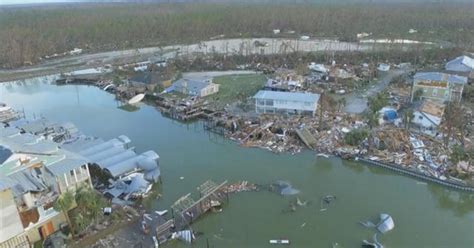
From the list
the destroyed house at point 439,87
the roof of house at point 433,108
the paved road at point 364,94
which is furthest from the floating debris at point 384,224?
the destroyed house at point 439,87

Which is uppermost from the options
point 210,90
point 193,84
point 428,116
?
point 428,116

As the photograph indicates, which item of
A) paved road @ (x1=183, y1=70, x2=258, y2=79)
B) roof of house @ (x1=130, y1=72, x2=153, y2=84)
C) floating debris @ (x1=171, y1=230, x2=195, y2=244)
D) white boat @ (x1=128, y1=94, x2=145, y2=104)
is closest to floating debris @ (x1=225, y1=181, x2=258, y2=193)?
floating debris @ (x1=171, y1=230, x2=195, y2=244)

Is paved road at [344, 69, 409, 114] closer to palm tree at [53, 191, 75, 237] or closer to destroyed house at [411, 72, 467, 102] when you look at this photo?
destroyed house at [411, 72, 467, 102]

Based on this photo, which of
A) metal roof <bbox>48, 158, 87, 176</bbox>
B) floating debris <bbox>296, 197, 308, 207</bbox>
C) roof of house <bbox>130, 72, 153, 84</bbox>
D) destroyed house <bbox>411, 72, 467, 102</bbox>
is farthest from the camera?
roof of house <bbox>130, 72, 153, 84</bbox>

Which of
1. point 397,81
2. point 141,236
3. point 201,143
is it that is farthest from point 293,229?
point 397,81

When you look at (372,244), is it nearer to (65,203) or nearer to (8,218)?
(65,203)

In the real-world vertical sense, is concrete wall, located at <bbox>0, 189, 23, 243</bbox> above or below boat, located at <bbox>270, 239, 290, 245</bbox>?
above

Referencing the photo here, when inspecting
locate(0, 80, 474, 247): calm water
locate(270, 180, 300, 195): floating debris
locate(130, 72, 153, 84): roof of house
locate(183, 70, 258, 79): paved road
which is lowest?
locate(0, 80, 474, 247): calm water

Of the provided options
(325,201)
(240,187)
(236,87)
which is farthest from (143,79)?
(325,201)
